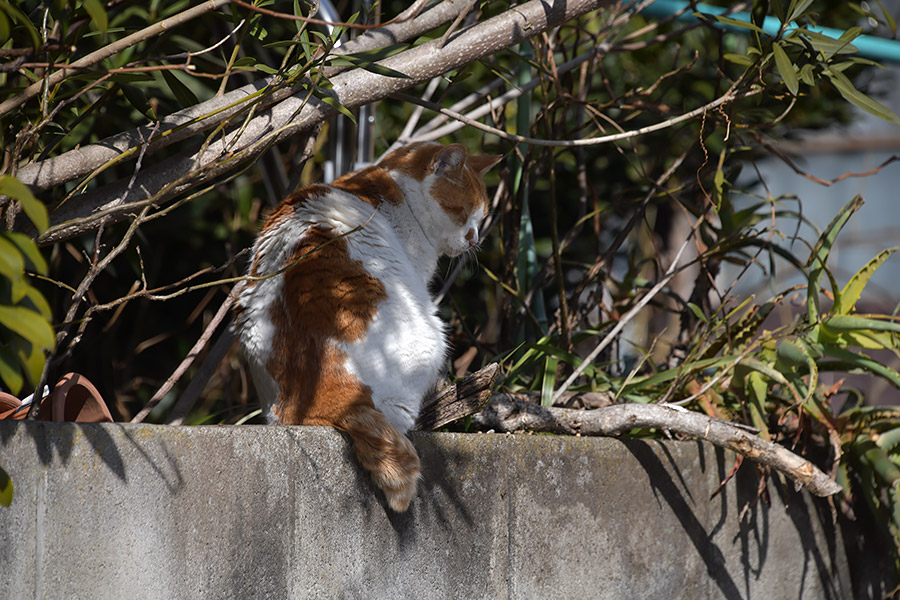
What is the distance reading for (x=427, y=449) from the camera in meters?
1.60

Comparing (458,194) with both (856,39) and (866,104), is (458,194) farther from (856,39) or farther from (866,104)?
(856,39)

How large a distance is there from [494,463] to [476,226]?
0.79 metres

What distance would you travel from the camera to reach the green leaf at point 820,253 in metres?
2.15

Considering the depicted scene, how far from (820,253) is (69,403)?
1900 millimetres

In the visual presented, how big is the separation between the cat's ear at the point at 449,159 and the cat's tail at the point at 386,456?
34.3 inches

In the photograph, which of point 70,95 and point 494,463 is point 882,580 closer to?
point 494,463

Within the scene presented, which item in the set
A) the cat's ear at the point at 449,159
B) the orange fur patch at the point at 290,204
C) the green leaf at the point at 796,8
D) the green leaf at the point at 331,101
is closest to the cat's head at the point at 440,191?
the cat's ear at the point at 449,159

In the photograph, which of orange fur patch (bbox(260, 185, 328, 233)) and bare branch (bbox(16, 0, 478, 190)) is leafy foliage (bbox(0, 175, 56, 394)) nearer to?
bare branch (bbox(16, 0, 478, 190))

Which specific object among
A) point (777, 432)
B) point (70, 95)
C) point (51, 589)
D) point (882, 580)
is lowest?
point (882, 580)

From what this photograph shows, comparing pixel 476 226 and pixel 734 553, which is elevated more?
pixel 476 226

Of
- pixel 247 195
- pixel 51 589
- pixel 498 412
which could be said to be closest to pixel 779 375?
pixel 498 412

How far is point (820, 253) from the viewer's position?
224 centimetres

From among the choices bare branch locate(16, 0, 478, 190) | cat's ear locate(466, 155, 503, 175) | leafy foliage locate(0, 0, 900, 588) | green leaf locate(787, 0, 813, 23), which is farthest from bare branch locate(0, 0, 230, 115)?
green leaf locate(787, 0, 813, 23)

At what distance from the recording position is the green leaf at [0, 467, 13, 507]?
0.95 metres
